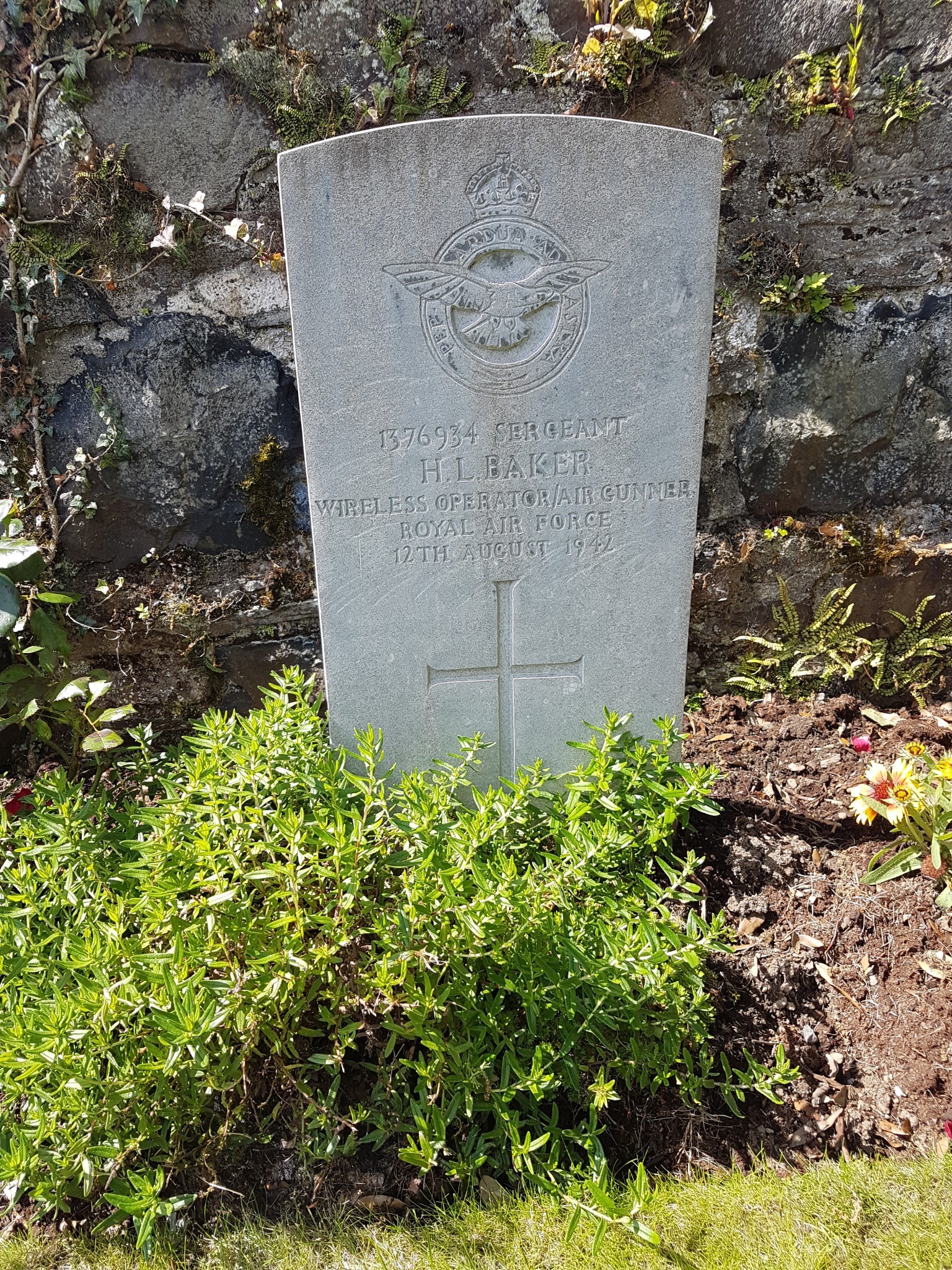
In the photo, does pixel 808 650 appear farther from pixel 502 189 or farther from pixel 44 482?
pixel 44 482

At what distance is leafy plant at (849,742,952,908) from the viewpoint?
226 cm

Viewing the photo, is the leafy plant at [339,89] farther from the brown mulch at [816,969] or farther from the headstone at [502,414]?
the brown mulch at [816,969]

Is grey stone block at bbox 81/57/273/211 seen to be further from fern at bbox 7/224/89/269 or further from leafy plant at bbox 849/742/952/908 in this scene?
leafy plant at bbox 849/742/952/908

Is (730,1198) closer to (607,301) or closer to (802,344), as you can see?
(607,301)

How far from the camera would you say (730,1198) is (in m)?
1.72

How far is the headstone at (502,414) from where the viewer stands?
198 cm

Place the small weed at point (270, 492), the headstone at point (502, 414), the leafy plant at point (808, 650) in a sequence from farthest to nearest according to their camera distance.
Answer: the leafy plant at point (808, 650) < the small weed at point (270, 492) < the headstone at point (502, 414)

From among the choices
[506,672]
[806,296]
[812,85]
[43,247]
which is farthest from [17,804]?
[812,85]

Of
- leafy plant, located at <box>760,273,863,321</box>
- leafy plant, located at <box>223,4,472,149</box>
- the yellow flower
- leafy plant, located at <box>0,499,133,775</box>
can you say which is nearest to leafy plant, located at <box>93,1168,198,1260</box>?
leafy plant, located at <box>0,499,133,775</box>

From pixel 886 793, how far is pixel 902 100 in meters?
2.28

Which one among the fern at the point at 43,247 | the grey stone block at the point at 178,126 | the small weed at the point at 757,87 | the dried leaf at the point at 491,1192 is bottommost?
the dried leaf at the point at 491,1192

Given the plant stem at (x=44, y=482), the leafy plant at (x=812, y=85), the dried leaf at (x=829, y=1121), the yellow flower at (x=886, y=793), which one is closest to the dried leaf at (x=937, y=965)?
the yellow flower at (x=886, y=793)

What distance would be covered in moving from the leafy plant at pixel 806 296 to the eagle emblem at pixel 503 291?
46.8 inches

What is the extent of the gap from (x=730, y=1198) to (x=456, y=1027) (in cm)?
66
